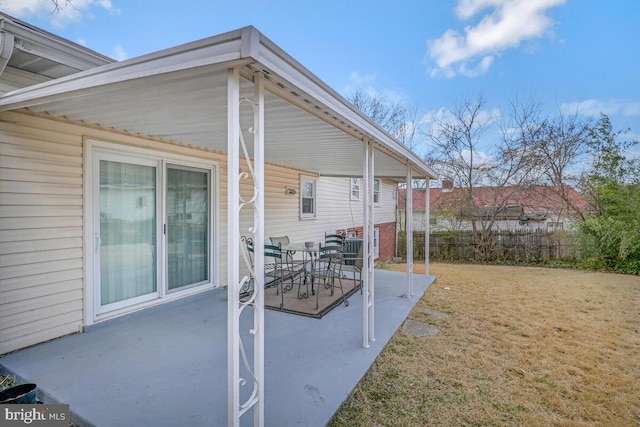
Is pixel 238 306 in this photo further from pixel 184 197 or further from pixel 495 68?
pixel 495 68

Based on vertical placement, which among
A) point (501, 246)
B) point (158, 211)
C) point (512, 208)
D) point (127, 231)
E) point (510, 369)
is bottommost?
point (510, 369)

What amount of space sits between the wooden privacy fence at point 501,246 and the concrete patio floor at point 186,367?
8312mm

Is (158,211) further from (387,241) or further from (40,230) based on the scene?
(387,241)

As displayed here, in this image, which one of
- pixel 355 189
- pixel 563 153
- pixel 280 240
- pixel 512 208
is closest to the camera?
pixel 280 240

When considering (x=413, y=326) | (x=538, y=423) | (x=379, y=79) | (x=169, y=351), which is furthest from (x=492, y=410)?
(x=379, y=79)

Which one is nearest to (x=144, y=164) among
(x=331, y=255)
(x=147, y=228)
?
(x=147, y=228)

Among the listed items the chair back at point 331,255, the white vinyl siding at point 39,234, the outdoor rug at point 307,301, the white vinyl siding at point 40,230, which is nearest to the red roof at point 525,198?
the outdoor rug at point 307,301

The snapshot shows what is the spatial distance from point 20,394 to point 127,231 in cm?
216

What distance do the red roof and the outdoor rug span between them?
26.1 feet

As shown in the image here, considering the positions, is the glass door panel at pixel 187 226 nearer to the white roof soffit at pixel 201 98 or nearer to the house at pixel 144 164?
the house at pixel 144 164

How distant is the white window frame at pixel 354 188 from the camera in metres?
11.7

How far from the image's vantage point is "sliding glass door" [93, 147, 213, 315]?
3.97 m

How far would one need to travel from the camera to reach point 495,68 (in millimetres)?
12867

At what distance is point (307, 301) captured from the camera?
503cm
